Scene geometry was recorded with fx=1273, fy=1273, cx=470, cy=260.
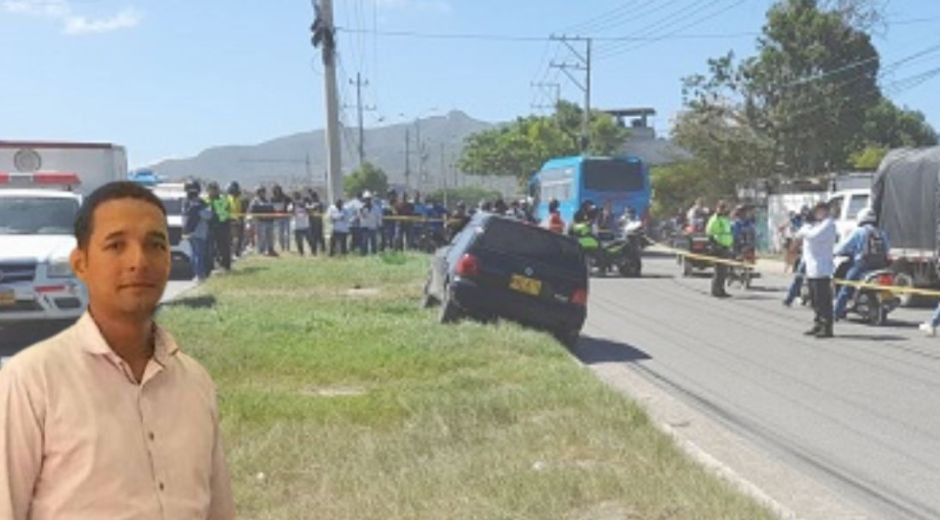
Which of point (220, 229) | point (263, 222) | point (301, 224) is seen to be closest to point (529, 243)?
point (220, 229)

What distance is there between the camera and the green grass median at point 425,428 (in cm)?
689

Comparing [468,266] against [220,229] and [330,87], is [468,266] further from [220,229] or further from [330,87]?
[330,87]

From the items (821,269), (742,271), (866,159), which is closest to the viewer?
(821,269)

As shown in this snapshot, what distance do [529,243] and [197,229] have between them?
904 centimetres

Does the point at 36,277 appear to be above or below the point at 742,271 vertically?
above

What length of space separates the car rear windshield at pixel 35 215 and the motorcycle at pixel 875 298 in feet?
37.7

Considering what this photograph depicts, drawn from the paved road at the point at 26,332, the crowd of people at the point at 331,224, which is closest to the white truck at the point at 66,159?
the crowd of people at the point at 331,224

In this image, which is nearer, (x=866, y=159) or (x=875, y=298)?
(x=875, y=298)

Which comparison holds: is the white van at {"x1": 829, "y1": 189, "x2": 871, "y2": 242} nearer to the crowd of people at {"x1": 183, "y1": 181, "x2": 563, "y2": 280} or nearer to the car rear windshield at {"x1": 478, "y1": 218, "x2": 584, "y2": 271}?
the crowd of people at {"x1": 183, "y1": 181, "x2": 563, "y2": 280}

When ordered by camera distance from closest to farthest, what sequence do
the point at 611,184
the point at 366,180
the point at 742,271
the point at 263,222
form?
the point at 742,271
the point at 263,222
the point at 611,184
the point at 366,180

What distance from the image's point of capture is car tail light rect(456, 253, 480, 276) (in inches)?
618

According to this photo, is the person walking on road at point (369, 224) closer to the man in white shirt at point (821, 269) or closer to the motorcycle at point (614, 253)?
the motorcycle at point (614, 253)

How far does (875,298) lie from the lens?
19156 mm

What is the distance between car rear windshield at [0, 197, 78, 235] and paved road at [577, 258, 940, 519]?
6842 mm
